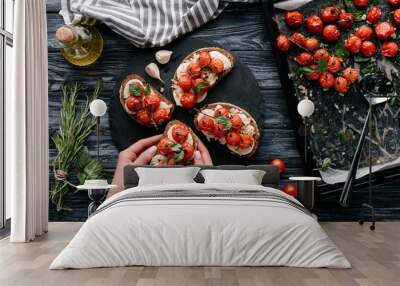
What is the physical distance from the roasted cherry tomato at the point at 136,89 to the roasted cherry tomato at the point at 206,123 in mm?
757

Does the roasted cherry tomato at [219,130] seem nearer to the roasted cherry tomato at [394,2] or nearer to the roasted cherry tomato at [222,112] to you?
the roasted cherry tomato at [222,112]

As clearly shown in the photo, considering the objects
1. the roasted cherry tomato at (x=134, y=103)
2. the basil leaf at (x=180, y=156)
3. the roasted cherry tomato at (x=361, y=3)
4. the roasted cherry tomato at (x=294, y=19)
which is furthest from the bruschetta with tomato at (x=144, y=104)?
the roasted cherry tomato at (x=361, y=3)

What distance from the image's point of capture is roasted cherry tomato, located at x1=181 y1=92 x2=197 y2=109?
6.56 metres

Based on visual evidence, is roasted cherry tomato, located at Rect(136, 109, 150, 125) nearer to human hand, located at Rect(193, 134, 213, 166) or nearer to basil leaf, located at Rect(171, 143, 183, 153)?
basil leaf, located at Rect(171, 143, 183, 153)

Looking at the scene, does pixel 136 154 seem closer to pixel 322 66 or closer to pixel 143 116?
pixel 143 116

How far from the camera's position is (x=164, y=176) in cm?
604

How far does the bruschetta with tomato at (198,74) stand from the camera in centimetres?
654

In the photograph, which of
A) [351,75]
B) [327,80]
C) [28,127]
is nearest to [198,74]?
[327,80]

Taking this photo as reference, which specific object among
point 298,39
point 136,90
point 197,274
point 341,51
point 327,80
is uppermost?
point 298,39

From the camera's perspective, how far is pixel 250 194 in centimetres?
477

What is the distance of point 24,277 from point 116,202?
1036 millimetres

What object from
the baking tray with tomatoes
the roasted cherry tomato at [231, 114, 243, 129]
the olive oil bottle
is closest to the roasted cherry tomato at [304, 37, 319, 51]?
the baking tray with tomatoes

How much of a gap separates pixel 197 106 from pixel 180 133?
411mm

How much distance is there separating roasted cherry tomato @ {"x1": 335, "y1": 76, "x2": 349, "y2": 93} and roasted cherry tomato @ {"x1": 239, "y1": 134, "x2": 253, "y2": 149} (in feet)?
3.95
